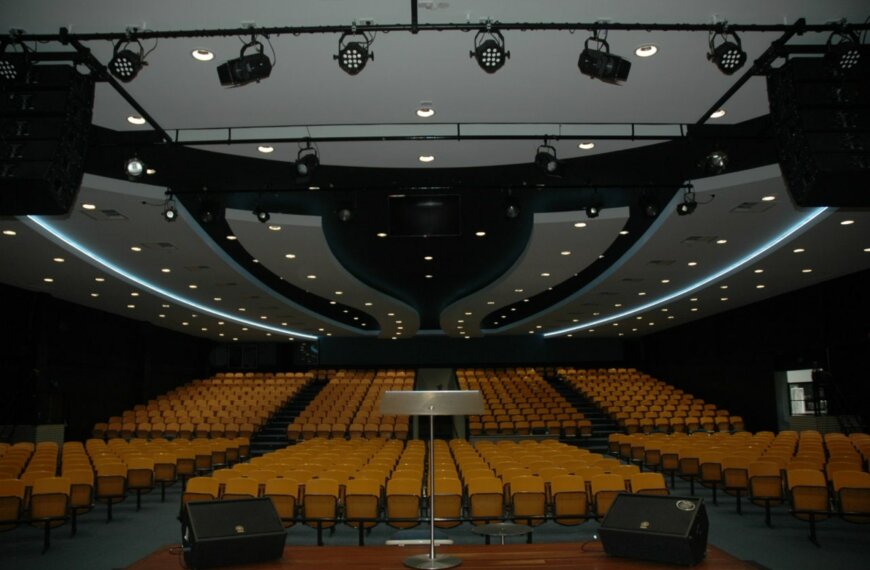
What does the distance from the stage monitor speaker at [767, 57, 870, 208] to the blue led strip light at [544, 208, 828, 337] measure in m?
5.20

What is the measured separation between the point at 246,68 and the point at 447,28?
1.64 metres

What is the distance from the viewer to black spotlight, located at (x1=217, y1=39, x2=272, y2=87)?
515 centimetres

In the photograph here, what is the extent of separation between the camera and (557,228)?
11.0 metres

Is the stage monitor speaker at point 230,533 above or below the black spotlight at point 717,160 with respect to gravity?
below

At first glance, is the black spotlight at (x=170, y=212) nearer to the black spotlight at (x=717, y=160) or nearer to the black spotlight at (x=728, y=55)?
the black spotlight at (x=717, y=160)

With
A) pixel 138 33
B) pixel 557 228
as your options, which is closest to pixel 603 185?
pixel 557 228

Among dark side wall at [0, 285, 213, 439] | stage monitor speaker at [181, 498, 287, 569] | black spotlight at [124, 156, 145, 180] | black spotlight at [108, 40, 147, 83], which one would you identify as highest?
black spotlight at [108, 40, 147, 83]

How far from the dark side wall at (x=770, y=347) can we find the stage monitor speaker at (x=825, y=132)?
37.1 ft

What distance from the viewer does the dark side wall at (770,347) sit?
14883 millimetres

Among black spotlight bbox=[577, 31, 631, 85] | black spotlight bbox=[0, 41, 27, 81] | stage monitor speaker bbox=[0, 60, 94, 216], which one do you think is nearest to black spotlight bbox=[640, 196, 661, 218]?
black spotlight bbox=[577, 31, 631, 85]

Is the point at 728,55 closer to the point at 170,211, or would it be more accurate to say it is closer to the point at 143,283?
the point at 170,211

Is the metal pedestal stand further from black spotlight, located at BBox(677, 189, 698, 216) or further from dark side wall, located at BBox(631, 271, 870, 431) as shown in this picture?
dark side wall, located at BBox(631, 271, 870, 431)

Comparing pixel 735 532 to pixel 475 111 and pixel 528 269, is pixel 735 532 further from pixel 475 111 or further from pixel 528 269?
pixel 528 269

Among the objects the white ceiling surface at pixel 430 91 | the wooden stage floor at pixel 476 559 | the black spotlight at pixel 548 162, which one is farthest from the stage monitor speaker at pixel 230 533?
the black spotlight at pixel 548 162
